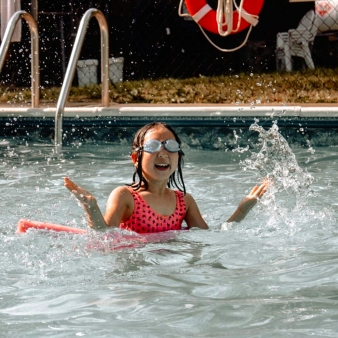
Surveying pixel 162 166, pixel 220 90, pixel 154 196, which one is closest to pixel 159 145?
pixel 162 166

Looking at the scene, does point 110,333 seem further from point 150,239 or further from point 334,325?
point 150,239

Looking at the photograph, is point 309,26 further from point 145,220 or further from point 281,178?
point 145,220

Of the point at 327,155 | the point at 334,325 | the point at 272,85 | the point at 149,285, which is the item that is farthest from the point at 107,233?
the point at 272,85

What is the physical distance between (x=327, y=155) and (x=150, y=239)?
11.6 feet

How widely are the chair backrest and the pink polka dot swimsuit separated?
7.60m

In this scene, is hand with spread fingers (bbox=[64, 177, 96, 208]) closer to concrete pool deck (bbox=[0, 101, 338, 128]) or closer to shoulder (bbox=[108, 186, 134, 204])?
shoulder (bbox=[108, 186, 134, 204])

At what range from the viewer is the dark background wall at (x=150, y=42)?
12.5 metres

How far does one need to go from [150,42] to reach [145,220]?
831 cm

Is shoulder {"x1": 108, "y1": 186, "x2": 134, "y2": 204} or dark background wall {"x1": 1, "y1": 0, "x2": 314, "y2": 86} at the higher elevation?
dark background wall {"x1": 1, "y1": 0, "x2": 314, "y2": 86}

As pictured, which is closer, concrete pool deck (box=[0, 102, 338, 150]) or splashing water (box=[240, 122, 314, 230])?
splashing water (box=[240, 122, 314, 230])

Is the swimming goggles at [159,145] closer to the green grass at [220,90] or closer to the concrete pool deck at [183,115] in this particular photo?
the concrete pool deck at [183,115]

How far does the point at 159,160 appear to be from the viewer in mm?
4688

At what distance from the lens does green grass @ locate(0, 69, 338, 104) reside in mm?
9625

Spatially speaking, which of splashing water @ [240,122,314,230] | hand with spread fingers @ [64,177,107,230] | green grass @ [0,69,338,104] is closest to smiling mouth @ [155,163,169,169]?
hand with spread fingers @ [64,177,107,230]
